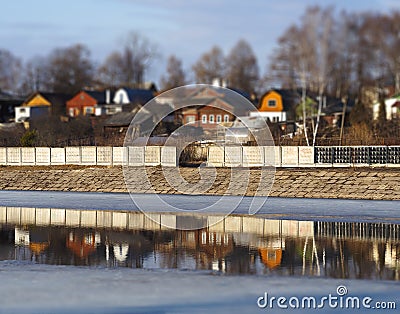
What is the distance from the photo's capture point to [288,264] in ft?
60.9

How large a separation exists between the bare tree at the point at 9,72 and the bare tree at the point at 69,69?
38.9ft

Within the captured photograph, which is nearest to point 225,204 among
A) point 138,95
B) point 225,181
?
point 225,181

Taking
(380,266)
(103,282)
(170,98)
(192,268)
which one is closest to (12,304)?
(103,282)

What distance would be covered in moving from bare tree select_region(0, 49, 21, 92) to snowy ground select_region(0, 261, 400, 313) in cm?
12101

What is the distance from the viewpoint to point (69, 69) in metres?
125

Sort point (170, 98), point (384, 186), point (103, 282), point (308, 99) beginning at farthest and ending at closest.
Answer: point (170, 98) < point (308, 99) < point (384, 186) < point (103, 282)

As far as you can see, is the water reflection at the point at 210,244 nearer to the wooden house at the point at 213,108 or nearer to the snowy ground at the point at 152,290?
the snowy ground at the point at 152,290

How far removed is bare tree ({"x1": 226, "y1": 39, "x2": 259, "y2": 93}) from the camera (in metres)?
118

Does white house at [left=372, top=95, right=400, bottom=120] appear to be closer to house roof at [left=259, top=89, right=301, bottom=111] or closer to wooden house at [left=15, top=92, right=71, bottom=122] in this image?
house roof at [left=259, top=89, right=301, bottom=111]

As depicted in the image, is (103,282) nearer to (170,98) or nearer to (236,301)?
(236,301)

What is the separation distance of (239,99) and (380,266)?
71.5 metres

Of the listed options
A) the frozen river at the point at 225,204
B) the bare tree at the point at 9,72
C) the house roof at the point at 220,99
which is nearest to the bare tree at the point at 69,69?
the bare tree at the point at 9,72

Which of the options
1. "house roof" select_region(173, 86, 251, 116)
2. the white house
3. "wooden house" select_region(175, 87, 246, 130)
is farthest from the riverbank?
"house roof" select_region(173, 86, 251, 116)

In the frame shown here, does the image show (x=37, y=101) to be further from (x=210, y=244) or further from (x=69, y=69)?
(x=210, y=244)
